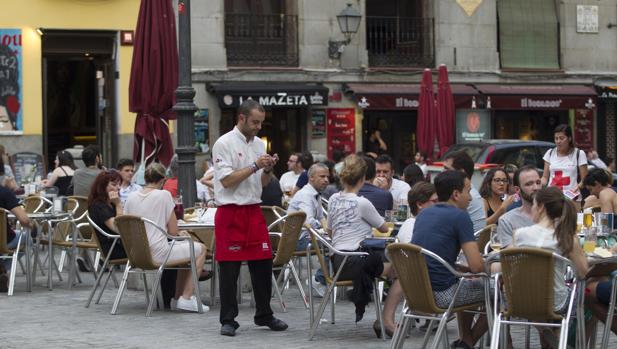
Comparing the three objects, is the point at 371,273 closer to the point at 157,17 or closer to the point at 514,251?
the point at 514,251

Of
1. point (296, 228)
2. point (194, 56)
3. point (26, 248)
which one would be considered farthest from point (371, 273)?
point (194, 56)

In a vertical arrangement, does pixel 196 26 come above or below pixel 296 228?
above

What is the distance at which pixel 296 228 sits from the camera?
12125 millimetres

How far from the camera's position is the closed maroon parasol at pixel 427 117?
79.5 feet

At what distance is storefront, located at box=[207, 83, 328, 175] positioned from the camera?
28.1m

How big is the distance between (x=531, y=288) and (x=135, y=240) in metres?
4.86

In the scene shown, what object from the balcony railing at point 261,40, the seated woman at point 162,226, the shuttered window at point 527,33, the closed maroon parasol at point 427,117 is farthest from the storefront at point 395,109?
the seated woman at point 162,226

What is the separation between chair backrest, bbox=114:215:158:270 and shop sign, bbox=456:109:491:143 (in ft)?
62.7

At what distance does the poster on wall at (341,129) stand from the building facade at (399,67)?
0.03m

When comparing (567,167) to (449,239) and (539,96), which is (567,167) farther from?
(539,96)

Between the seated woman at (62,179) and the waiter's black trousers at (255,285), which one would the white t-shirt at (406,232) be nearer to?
the waiter's black trousers at (255,285)

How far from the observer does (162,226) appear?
12.4m

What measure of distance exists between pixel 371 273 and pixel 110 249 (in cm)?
334

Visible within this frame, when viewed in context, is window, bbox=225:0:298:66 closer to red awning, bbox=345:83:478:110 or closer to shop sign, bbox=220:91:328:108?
shop sign, bbox=220:91:328:108
